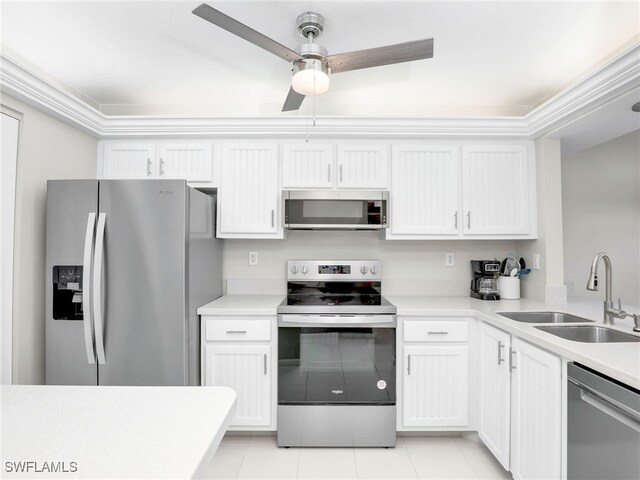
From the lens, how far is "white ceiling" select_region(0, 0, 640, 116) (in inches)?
66.5

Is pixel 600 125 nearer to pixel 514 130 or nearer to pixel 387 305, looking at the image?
pixel 514 130

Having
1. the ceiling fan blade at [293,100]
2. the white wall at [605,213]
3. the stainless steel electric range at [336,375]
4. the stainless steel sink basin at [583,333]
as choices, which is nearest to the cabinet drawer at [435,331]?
the stainless steel electric range at [336,375]

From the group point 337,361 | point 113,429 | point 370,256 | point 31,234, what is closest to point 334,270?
point 370,256

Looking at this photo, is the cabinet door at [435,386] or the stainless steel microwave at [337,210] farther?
the stainless steel microwave at [337,210]

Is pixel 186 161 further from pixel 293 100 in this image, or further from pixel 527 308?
pixel 527 308

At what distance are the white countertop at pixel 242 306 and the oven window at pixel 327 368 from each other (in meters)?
0.18

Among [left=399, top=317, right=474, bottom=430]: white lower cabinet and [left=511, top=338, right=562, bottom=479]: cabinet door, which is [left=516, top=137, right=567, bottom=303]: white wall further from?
[left=511, top=338, right=562, bottom=479]: cabinet door

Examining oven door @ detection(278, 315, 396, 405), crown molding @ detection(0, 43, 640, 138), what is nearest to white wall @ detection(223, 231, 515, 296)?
oven door @ detection(278, 315, 396, 405)

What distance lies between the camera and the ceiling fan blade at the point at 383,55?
1.48 meters

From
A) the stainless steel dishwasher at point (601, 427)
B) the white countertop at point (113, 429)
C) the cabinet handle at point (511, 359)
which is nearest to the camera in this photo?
the white countertop at point (113, 429)

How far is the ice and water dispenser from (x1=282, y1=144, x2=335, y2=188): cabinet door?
1437 mm

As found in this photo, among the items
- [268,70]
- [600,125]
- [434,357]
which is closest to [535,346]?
[434,357]

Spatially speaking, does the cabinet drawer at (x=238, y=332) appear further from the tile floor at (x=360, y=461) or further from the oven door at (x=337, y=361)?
the tile floor at (x=360, y=461)

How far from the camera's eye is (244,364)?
229 centimetres
